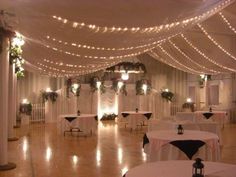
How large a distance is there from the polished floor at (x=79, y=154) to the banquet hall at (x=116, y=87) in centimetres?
2

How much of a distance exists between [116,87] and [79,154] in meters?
9.91

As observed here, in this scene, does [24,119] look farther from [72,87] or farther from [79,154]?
[79,154]

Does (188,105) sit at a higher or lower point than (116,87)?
A: lower

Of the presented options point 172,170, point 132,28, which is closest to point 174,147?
point 132,28

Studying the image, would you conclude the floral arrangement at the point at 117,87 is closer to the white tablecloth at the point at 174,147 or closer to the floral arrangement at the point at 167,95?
the floral arrangement at the point at 167,95

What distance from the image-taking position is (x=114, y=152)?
8023 mm

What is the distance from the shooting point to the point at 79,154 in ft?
25.6

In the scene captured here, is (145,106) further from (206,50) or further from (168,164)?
(168,164)

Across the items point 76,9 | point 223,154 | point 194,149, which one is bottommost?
point 223,154

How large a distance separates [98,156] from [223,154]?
2976 mm

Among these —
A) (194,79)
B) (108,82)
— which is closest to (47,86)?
(108,82)

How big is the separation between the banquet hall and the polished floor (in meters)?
0.02

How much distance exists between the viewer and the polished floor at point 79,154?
6.04 metres

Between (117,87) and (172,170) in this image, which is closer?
(172,170)
